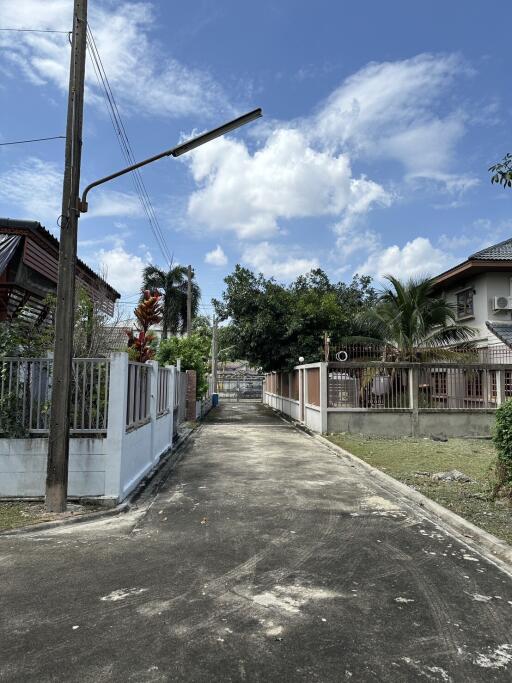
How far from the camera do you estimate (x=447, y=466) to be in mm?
9938

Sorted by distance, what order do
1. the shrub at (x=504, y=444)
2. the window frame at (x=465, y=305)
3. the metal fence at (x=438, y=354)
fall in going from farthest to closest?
the window frame at (x=465, y=305), the metal fence at (x=438, y=354), the shrub at (x=504, y=444)

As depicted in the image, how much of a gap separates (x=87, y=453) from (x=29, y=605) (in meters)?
3.07

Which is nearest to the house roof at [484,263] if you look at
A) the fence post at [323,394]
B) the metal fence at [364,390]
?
the metal fence at [364,390]

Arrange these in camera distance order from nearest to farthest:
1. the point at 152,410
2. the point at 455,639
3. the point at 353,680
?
the point at 353,680 < the point at 455,639 < the point at 152,410

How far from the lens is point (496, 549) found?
4.99m

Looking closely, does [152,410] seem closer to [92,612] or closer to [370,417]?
[92,612]

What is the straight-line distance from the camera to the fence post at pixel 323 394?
50.7 ft

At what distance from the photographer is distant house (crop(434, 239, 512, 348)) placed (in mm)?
18766

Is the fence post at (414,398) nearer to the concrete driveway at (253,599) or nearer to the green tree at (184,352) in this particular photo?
the green tree at (184,352)

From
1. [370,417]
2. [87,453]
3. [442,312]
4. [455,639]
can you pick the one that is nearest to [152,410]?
[87,453]

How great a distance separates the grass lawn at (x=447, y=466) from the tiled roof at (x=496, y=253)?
7.92m

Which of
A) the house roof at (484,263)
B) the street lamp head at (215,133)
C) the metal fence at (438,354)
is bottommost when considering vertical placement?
the metal fence at (438,354)

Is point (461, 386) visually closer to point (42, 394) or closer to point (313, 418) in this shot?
point (313, 418)

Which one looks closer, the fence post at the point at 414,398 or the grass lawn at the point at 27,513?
the grass lawn at the point at 27,513
